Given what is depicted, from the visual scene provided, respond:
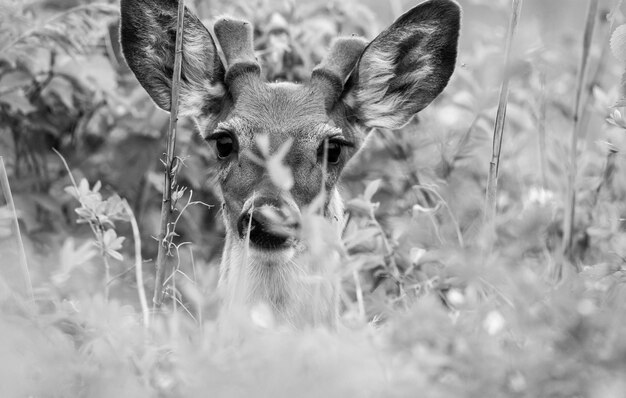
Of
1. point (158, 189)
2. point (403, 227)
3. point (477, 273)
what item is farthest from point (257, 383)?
point (158, 189)

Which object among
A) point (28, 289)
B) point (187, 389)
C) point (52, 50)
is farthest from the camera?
point (52, 50)

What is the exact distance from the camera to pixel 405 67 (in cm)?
576

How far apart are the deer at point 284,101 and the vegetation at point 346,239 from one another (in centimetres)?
31

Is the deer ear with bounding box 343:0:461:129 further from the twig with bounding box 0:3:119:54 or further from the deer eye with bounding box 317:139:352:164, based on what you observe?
the twig with bounding box 0:3:119:54

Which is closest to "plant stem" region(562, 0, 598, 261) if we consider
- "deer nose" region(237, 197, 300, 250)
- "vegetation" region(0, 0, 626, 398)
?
"vegetation" region(0, 0, 626, 398)

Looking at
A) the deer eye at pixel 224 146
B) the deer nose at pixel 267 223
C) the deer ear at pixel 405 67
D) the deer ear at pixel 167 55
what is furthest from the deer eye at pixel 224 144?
the deer ear at pixel 405 67

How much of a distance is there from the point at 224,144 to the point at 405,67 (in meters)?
1.21

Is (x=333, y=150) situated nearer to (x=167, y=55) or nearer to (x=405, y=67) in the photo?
(x=405, y=67)

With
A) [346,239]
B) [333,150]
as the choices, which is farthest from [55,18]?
[346,239]

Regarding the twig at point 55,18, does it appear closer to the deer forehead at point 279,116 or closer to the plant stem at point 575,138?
the deer forehead at point 279,116

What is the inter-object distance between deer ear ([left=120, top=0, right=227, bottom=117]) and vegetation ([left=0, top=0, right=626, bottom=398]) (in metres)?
0.57

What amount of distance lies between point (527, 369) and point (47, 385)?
1325 millimetres

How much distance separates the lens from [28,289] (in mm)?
3584

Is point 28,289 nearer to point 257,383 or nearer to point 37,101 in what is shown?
point 257,383
